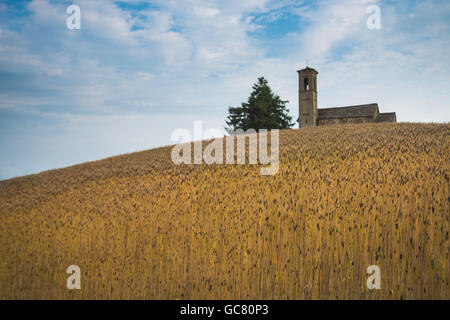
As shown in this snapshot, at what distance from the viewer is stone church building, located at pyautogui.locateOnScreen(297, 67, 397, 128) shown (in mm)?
36344

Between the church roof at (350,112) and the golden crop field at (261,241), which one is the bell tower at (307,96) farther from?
the golden crop field at (261,241)

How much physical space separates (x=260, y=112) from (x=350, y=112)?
13.8 metres

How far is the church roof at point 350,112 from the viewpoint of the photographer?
35.8m

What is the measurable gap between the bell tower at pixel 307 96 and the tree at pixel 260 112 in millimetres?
5788

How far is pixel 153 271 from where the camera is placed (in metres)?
3.75

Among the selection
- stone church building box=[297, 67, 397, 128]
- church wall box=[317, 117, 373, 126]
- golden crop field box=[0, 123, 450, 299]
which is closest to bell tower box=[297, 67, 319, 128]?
stone church building box=[297, 67, 397, 128]

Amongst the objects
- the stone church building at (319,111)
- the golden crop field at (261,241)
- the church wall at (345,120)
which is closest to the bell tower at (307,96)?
the stone church building at (319,111)

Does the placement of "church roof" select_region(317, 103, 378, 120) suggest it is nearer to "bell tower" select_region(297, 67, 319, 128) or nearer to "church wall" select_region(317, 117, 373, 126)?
"church wall" select_region(317, 117, 373, 126)

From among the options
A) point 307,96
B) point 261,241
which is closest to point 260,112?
point 307,96

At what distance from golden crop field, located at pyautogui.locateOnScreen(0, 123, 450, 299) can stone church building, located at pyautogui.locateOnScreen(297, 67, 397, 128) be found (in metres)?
32.4
